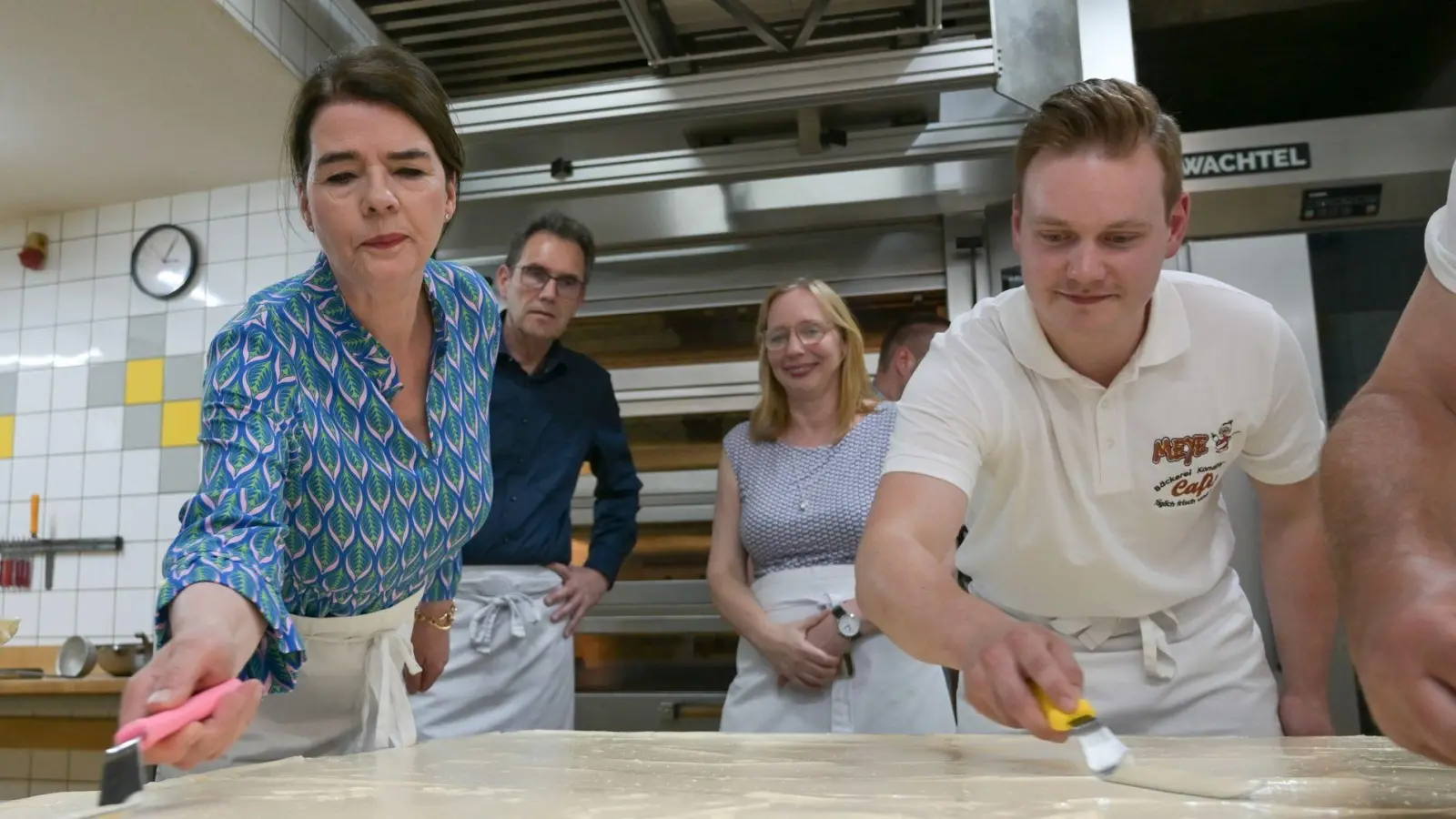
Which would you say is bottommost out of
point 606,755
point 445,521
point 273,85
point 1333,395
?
point 606,755

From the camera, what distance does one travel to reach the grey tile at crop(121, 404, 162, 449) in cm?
305

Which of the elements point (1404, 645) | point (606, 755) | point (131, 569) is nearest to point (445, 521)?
point (606, 755)

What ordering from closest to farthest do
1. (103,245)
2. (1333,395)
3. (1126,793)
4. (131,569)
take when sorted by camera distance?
(1126,793) < (1333,395) < (131,569) < (103,245)

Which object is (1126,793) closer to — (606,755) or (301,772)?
(606,755)

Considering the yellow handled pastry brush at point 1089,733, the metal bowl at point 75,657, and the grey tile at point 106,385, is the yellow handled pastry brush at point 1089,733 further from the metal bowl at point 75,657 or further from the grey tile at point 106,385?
the grey tile at point 106,385

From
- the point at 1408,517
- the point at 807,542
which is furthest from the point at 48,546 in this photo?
the point at 1408,517

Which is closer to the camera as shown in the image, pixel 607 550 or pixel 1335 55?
pixel 607 550

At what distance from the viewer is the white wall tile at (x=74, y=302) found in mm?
3188

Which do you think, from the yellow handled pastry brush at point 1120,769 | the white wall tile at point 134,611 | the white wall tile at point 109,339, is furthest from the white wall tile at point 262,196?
the yellow handled pastry brush at point 1120,769

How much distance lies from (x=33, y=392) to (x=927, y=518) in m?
3.16

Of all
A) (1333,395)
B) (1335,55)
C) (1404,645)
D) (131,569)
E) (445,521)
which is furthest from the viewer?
(131,569)

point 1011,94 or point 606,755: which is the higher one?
point 1011,94

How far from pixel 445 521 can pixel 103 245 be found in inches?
104

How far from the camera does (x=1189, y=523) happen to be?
126 centimetres
